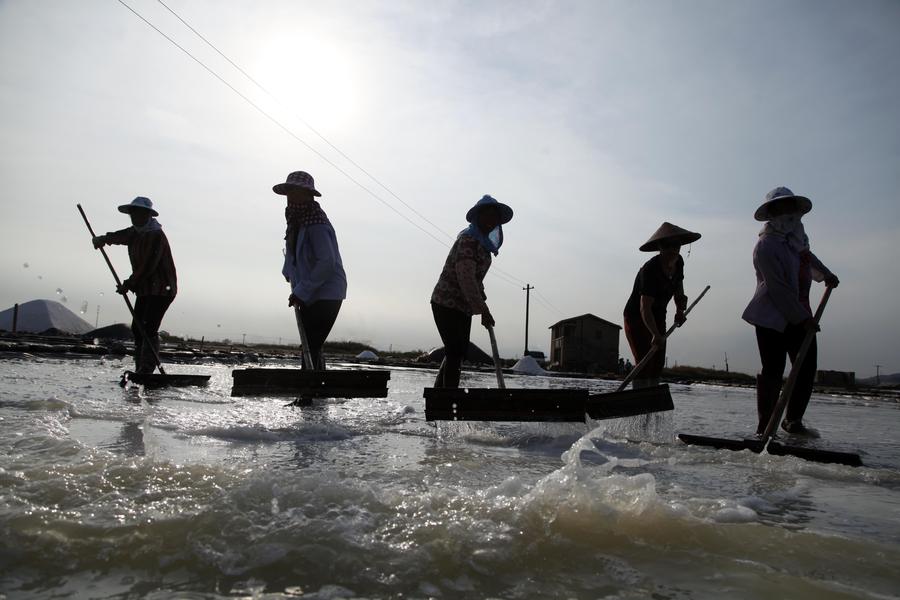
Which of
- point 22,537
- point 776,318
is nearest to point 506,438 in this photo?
point 776,318

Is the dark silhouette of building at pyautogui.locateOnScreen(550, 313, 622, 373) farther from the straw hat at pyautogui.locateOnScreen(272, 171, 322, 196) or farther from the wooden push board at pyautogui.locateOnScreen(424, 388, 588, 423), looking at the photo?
the wooden push board at pyautogui.locateOnScreen(424, 388, 588, 423)

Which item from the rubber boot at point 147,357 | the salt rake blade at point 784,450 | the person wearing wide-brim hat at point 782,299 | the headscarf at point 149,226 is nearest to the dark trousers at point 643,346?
the person wearing wide-brim hat at point 782,299

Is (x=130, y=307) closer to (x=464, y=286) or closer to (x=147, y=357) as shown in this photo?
(x=147, y=357)

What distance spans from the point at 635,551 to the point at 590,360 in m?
36.2

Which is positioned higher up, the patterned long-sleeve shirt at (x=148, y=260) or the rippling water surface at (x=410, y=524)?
the patterned long-sleeve shirt at (x=148, y=260)

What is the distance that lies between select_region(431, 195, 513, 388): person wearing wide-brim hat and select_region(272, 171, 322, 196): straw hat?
160cm

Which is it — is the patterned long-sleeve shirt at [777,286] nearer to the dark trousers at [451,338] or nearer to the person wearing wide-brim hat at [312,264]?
the dark trousers at [451,338]

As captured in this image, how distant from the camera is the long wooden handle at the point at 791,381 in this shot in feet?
12.4

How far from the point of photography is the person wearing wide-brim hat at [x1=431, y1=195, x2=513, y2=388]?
461 cm

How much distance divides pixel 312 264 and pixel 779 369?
4.39 meters

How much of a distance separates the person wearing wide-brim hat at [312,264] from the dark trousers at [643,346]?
282cm

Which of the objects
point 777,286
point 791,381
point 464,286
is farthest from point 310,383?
point 777,286

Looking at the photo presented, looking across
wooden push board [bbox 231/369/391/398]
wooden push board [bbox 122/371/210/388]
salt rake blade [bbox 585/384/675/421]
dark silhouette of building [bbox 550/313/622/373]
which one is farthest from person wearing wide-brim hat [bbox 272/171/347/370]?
dark silhouette of building [bbox 550/313/622/373]

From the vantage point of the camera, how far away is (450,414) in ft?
12.7
